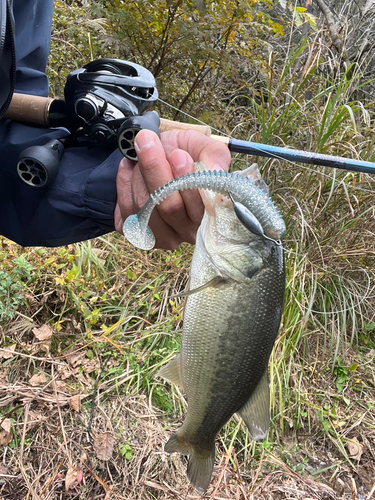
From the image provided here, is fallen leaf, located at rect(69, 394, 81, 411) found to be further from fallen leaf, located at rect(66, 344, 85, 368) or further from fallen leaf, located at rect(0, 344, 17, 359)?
fallen leaf, located at rect(0, 344, 17, 359)

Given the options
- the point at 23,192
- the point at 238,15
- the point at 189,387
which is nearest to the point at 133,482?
the point at 189,387

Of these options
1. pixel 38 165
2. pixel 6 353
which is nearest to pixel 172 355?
pixel 6 353

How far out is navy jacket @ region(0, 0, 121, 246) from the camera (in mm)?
1591

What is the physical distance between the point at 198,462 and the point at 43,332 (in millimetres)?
1900

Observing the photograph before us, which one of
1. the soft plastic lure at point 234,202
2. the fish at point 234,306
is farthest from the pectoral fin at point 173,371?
the soft plastic lure at point 234,202

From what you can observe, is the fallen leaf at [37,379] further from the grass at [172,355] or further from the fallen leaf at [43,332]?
the fallen leaf at [43,332]

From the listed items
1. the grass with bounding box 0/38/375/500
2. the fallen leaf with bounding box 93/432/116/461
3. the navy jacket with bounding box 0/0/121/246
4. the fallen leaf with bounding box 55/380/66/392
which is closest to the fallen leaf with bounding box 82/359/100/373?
the grass with bounding box 0/38/375/500

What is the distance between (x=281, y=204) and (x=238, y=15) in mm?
2401

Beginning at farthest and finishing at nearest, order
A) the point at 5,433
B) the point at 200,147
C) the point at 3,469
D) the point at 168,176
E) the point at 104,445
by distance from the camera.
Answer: the point at 104,445 < the point at 5,433 < the point at 3,469 < the point at 200,147 < the point at 168,176

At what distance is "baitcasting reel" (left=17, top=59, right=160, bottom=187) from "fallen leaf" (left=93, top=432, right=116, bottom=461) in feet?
6.13

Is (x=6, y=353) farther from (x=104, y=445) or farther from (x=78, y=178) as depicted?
(x=78, y=178)

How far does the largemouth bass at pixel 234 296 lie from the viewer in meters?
1.02

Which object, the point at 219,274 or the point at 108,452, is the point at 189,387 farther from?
the point at 108,452

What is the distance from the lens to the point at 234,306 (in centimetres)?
109
